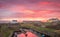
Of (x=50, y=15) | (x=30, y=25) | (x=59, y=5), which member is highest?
(x=59, y=5)

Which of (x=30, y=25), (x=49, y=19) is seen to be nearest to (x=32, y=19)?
(x=30, y=25)

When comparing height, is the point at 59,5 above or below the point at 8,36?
above

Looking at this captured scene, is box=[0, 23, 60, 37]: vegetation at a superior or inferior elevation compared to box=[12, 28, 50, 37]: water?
superior

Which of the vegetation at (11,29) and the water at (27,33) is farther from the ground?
the vegetation at (11,29)

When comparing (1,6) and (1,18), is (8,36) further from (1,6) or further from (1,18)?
(1,6)

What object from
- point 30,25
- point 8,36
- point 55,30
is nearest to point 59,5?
point 55,30

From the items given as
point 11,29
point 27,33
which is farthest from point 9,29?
point 27,33

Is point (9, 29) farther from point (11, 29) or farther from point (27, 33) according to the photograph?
point (27, 33)

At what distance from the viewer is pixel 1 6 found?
2.76 metres

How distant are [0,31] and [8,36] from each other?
0.17m

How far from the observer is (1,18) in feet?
8.98

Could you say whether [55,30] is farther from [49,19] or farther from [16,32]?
[16,32]

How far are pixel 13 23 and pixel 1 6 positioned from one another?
38cm

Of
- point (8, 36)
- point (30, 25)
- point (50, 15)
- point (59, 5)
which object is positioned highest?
point (59, 5)
